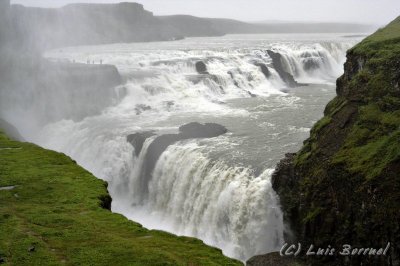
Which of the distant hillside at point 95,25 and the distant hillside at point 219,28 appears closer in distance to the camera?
the distant hillside at point 95,25

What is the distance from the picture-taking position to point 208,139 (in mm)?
26047

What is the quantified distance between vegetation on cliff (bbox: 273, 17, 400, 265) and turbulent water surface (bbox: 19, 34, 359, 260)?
1866 millimetres

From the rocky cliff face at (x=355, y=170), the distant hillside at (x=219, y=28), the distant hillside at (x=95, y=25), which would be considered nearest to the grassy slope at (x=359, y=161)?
the rocky cliff face at (x=355, y=170)

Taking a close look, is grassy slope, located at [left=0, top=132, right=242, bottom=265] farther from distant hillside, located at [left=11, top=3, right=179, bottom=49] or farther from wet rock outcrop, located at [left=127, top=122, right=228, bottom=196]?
distant hillside, located at [left=11, top=3, right=179, bottom=49]

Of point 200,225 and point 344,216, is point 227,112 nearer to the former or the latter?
point 200,225

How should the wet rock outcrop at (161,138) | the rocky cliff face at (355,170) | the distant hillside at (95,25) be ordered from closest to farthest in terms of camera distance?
the rocky cliff face at (355,170) < the wet rock outcrop at (161,138) < the distant hillside at (95,25)

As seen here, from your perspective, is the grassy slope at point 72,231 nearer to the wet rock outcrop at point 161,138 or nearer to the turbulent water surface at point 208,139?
the turbulent water surface at point 208,139

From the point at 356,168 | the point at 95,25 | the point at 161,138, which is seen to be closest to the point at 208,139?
the point at 161,138

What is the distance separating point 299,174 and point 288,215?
1682mm

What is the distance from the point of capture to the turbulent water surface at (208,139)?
19.4 m

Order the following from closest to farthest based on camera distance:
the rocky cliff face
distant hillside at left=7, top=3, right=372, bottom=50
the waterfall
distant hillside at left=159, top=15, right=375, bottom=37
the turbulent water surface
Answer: the rocky cliff face → the waterfall → the turbulent water surface → distant hillside at left=7, top=3, right=372, bottom=50 → distant hillside at left=159, top=15, right=375, bottom=37

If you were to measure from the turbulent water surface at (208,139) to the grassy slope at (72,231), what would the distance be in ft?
22.7

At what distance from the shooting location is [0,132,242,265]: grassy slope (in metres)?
10.1

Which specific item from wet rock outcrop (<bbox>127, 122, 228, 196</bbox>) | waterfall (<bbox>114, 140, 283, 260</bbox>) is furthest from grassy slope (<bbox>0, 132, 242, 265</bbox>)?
wet rock outcrop (<bbox>127, 122, 228, 196</bbox>)
